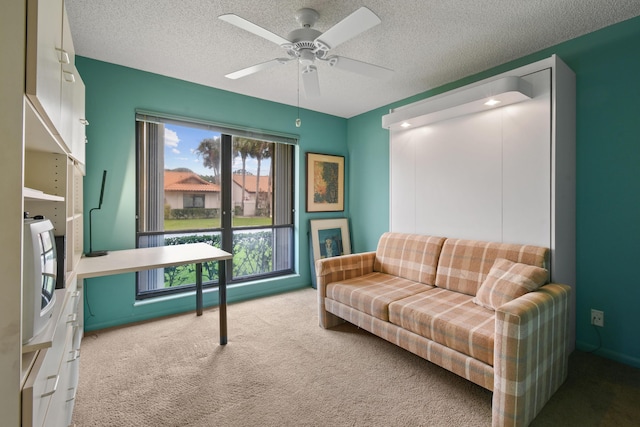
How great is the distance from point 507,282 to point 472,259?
0.53 metres

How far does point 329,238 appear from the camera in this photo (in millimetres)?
4516

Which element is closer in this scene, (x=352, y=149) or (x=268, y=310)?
(x=268, y=310)

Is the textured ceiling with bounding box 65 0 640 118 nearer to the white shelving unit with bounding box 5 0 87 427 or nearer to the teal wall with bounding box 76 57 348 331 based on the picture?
the teal wall with bounding box 76 57 348 331

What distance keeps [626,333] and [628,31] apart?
7.53 ft

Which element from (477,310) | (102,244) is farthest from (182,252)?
(477,310)

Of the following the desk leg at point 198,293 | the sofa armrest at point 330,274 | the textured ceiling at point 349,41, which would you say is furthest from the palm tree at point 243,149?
the sofa armrest at point 330,274

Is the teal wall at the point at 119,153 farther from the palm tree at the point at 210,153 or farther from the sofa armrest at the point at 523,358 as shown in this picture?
the sofa armrest at the point at 523,358

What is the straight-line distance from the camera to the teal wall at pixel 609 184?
227cm

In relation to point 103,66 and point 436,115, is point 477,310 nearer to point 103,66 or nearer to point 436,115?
point 436,115

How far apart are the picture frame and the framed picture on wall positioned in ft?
0.68

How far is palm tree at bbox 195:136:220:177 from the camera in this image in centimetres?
364

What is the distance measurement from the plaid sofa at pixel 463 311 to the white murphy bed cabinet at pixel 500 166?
21 cm

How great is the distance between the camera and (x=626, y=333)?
7.57 ft

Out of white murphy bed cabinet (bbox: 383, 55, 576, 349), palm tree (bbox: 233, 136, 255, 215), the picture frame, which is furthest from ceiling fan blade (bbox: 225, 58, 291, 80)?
the picture frame
